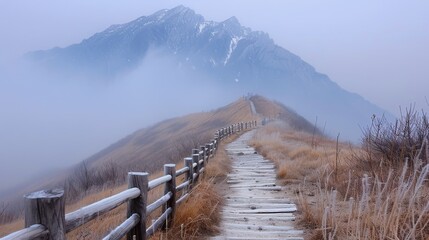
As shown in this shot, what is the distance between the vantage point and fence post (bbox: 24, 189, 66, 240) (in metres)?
2.41

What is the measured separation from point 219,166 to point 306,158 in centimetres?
254

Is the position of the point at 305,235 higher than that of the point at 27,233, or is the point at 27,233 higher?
the point at 27,233

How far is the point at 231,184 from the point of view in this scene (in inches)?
424

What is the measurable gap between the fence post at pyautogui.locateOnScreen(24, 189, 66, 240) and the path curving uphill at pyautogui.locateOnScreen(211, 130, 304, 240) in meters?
3.47

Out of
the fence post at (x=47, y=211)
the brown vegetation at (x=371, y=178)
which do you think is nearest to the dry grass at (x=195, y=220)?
the brown vegetation at (x=371, y=178)

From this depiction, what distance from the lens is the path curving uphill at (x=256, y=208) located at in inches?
236

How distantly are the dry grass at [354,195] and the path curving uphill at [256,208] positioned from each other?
0.34 metres

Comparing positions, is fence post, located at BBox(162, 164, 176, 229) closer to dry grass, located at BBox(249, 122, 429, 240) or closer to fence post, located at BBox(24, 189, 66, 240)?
dry grass, located at BBox(249, 122, 429, 240)

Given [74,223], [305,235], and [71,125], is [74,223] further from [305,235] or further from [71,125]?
[71,125]

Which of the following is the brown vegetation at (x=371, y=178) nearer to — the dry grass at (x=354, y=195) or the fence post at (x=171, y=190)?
the dry grass at (x=354, y=195)

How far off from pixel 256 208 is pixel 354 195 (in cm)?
243

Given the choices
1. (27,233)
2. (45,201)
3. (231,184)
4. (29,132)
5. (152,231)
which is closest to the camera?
(27,233)

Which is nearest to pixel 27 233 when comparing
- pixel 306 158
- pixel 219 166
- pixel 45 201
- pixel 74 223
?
pixel 45 201

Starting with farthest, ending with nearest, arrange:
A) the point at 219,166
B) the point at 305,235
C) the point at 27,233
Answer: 1. the point at 219,166
2. the point at 305,235
3. the point at 27,233
